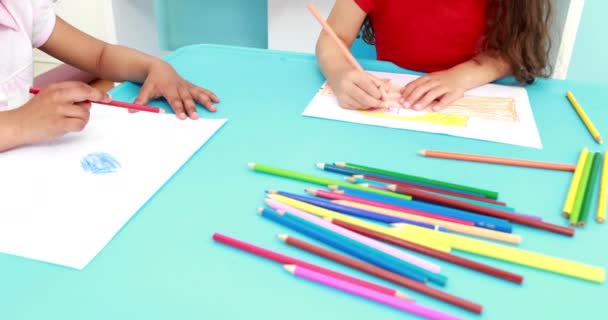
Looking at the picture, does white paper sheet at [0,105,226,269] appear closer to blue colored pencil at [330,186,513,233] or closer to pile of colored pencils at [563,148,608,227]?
blue colored pencil at [330,186,513,233]

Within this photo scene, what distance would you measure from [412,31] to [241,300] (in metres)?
0.80

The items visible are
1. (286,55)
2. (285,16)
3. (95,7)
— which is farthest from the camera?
(95,7)

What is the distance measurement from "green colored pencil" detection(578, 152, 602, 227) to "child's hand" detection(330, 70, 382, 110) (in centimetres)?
27

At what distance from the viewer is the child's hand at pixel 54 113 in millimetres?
570

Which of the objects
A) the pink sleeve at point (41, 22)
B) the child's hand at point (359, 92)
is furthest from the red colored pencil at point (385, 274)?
the pink sleeve at point (41, 22)

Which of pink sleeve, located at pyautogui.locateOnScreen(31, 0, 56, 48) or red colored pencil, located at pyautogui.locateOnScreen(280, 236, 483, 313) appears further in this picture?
pink sleeve, located at pyautogui.locateOnScreen(31, 0, 56, 48)

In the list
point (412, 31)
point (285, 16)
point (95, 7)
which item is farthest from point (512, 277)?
point (95, 7)

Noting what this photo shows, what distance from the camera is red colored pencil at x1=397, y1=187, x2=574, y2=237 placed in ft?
1.53

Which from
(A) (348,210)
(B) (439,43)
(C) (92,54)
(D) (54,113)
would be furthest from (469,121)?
(C) (92,54)

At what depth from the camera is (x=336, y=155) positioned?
59cm

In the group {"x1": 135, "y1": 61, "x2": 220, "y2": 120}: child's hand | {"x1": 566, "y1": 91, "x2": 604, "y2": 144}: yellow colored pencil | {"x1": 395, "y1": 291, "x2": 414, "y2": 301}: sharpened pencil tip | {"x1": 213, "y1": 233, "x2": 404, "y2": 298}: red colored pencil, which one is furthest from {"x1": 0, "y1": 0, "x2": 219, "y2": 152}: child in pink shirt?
{"x1": 566, "y1": 91, "x2": 604, "y2": 144}: yellow colored pencil

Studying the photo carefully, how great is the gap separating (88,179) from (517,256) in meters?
0.40

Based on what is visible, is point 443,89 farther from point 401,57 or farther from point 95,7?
point 95,7

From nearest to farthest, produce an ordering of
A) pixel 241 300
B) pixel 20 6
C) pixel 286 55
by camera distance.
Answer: pixel 241 300
pixel 20 6
pixel 286 55
